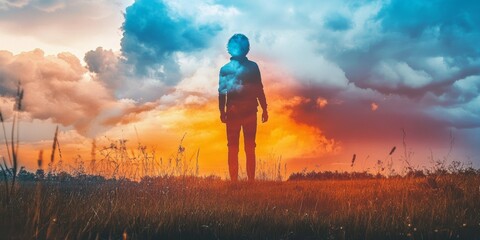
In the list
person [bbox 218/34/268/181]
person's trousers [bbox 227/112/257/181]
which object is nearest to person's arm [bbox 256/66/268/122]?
person [bbox 218/34/268/181]

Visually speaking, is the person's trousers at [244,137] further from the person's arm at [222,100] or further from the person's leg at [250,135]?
the person's arm at [222,100]

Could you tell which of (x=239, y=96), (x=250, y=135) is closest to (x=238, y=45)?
(x=239, y=96)

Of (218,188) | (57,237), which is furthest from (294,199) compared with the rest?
(57,237)

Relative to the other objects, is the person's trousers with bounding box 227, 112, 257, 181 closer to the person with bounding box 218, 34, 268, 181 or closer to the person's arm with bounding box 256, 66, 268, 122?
the person with bounding box 218, 34, 268, 181

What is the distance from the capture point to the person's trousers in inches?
452

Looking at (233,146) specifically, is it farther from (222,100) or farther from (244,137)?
(222,100)

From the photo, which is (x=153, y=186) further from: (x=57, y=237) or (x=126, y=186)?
(x=57, y=237)

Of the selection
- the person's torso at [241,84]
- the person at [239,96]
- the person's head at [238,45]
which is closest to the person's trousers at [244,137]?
the person at [239,96]

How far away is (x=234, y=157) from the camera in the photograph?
38.4 feet

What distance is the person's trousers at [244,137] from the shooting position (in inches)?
452

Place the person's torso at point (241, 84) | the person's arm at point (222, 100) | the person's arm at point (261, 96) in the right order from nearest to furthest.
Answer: the person's torso at point (241, 84) < the person's arm at point (222, 100) < the person's arm at point (261, 96)

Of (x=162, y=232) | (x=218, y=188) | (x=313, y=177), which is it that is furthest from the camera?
(x=313, y=177)

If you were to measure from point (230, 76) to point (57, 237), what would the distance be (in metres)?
8.27

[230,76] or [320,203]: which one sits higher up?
[230,76]
